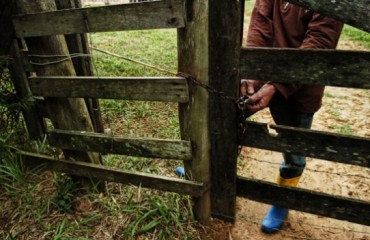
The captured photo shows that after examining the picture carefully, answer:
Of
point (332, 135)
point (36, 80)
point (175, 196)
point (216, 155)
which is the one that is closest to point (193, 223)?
point (175, 196)

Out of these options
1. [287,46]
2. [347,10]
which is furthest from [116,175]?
[347,10]

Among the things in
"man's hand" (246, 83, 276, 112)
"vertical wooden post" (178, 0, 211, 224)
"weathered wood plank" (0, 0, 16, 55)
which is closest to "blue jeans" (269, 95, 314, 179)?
"man's hand" (246, 83, 276, 112)

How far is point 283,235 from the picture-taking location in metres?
2.90

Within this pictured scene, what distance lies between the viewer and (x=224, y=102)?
2225mm

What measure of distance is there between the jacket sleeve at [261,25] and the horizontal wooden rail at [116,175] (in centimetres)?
128

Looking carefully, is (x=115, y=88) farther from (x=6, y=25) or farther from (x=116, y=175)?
(x=6, y=25)

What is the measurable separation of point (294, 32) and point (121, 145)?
5.15ft

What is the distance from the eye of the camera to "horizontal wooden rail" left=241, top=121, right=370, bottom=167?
2053mm

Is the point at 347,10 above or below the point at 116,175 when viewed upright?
above

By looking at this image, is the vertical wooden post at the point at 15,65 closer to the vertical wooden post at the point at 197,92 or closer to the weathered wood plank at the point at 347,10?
the vertical wooden post at the point at 197,92

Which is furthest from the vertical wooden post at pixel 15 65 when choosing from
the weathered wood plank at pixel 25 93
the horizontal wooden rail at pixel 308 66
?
the horizontal wooden rail at pixel 308 66

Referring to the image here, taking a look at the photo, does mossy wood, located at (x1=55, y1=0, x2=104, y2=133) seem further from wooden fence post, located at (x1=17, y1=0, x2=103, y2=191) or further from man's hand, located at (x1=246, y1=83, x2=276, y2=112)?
man's hand, located at (x1=246, y1=83, x2=276, y2=112)

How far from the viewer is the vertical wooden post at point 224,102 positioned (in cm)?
199

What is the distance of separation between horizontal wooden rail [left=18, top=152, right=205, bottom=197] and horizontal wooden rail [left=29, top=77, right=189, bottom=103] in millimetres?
656
